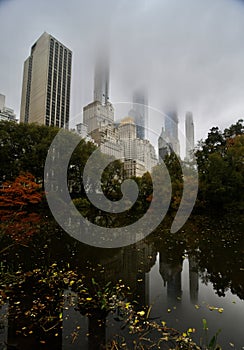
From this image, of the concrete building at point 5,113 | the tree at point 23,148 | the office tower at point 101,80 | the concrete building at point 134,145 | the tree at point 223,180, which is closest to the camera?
the office tower at point 101,80

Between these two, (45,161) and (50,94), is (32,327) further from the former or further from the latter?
(45,161)

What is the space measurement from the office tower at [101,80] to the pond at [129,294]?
3299 mm

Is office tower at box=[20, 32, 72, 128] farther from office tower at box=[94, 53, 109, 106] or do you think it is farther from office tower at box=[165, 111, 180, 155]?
office tower at box=[165, 111, 180, 155]

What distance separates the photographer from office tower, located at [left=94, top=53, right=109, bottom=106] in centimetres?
346

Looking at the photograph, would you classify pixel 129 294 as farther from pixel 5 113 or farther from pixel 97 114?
pixel 5 113

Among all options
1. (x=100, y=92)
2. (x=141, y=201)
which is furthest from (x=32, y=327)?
(x=141, y=201)

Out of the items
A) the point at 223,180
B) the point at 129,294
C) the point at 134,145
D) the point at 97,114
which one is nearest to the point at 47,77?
the point at 97,114

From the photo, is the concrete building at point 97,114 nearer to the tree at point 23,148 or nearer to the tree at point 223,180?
the tree at point 223,180

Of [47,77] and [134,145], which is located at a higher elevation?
[47,77]

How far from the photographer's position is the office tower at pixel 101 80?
136 inches

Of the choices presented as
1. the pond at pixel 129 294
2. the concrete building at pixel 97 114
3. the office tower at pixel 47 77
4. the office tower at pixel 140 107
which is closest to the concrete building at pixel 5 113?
the office tower at pixel 47 77

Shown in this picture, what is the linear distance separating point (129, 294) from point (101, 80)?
435 centimetres

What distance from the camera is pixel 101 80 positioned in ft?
15.1

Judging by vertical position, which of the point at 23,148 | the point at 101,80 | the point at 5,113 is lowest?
the point at 101,80
